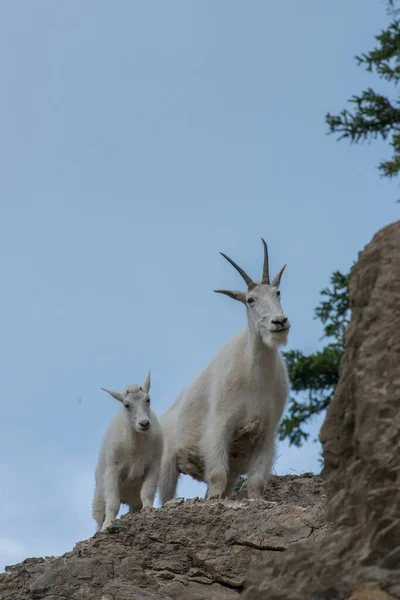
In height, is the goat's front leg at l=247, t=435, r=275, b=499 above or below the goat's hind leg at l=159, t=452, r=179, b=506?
below

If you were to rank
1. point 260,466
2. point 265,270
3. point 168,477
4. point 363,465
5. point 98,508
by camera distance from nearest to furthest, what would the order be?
point 363,465 → point 260,466 → point 265,270 → point 168,477 → point 98,508

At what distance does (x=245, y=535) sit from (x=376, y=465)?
4.25 m

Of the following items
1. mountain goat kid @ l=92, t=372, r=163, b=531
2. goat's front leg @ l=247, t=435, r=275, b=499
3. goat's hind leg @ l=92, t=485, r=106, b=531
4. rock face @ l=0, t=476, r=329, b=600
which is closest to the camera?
rock face @ l=0, t=476, r=329, b=600

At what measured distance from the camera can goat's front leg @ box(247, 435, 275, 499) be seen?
33.1 ft

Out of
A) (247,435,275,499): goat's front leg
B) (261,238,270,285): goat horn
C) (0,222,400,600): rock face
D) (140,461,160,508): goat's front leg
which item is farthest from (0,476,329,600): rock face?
(0,222,400,600): rock face

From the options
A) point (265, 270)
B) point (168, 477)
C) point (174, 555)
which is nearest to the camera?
point (174, 555)

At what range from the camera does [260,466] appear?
10.3 metres

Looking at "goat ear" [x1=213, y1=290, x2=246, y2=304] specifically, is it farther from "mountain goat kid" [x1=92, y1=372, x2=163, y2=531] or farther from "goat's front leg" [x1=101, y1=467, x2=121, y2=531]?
"goat's front leg" [x1=101, y1=467, x2=121, y2=531]

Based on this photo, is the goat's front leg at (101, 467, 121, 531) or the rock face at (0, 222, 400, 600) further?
the goat's front leg at (101, 467, 121, 531)

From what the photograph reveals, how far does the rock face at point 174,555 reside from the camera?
7.23 metres

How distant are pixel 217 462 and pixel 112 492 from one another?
1.44 metres

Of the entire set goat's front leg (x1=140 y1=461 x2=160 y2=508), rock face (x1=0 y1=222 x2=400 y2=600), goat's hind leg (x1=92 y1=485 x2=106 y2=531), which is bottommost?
rock face (x1=0 y1=222 x2=400 y2=600)

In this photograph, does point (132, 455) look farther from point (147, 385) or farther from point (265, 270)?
point (265, 270)

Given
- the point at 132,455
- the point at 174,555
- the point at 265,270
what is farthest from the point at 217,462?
the point at 174,555
